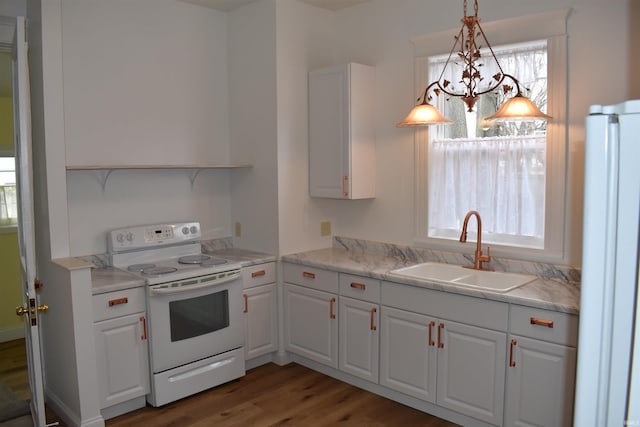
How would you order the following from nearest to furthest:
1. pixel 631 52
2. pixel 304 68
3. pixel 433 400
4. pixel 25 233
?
pixel 25 233
pixel 631 52
pixel 433 400
pixel 304 68

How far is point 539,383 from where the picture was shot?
265cm

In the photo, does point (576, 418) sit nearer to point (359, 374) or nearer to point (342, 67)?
point (359, 374)

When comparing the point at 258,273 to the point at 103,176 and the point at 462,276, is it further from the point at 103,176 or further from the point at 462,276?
the point at 462,276

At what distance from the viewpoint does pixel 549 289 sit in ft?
9.29

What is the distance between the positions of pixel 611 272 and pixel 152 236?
10.5 feet

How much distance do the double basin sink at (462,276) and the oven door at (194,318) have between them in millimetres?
1132

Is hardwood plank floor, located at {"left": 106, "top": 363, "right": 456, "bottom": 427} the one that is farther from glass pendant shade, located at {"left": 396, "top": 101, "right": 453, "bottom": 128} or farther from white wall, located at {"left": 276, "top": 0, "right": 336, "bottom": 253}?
glass pendant shade, located at {"left": 396, "top": 101, "right": 453, "bottom": 128}

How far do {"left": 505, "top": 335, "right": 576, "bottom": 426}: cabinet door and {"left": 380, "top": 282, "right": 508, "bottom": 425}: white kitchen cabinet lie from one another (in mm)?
70

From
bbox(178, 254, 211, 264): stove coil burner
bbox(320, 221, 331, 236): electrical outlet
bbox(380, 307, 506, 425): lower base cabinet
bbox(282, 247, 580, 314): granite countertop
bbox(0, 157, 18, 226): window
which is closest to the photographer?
bbox(282, 247, 580, 314): granite countertop

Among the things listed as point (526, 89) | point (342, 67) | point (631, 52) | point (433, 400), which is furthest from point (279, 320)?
point (631, 52)

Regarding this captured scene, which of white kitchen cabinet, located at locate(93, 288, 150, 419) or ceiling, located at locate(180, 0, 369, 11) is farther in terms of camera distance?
ceiling, located at locate(180, 0, 369, 11)

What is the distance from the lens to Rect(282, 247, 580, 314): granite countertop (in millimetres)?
2617

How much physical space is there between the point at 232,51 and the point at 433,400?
2.93 m

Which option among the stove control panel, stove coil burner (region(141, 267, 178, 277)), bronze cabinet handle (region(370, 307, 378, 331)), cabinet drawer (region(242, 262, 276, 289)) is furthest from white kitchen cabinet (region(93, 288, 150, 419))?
bronze cabinet handle (region(370, 307, 378, 331))
